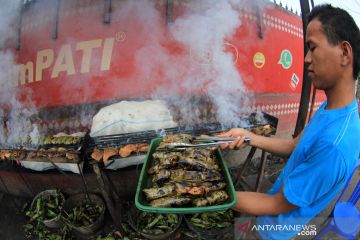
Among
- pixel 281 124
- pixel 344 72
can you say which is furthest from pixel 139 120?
pixel 281 124

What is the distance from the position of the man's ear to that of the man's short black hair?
0.03m

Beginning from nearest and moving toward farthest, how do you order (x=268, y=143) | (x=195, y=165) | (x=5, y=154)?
(x=195, y=165), (x=268, y=143), (x=5, y=154)

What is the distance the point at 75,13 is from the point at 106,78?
150 cm

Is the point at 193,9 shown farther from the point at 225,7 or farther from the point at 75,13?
the point at 75,13

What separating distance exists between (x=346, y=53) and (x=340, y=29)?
18cm

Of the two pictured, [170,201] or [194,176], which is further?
[194,176]

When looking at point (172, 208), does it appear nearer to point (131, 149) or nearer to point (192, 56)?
point (131, 149)

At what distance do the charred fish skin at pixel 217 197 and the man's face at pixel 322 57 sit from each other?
3.93 ft

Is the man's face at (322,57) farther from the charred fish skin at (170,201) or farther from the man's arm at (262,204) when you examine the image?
the charred fish skin at (170,201)

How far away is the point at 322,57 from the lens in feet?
5.80

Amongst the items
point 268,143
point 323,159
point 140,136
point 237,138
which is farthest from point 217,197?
point 140,136

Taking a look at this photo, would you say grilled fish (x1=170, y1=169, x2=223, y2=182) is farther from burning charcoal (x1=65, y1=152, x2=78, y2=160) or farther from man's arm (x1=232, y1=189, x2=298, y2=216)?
burning charcoal (x1=65, y1=152, x2=78, y2=160)

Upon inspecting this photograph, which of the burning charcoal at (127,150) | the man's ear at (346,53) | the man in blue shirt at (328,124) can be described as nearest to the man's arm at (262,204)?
the man in blue shirt at (328,124)

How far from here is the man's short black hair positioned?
1.72m
